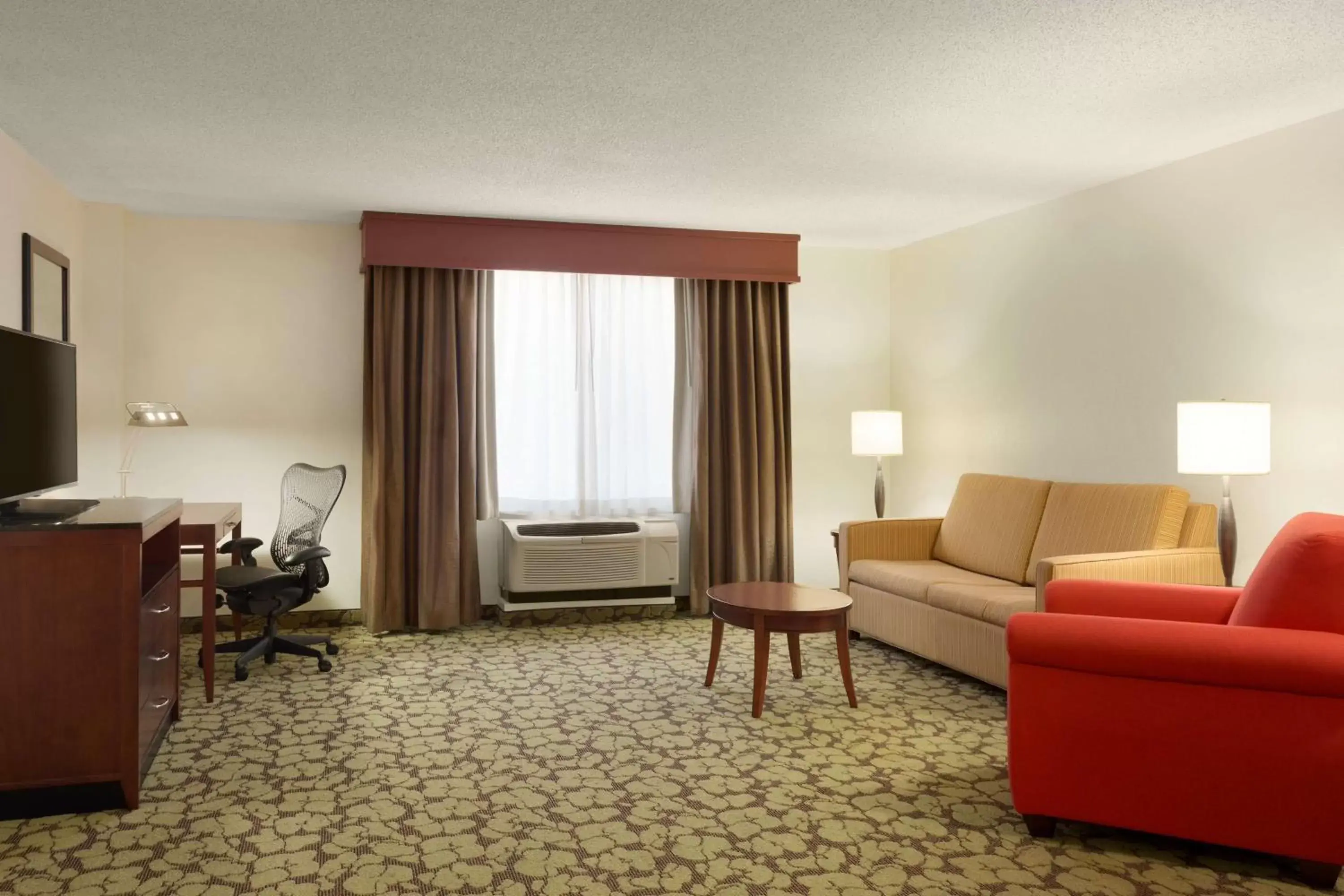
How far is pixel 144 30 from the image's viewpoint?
306 cm

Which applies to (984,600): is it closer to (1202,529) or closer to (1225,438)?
(1202,529)

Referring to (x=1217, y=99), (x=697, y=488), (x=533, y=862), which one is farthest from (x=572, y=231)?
(x=533, y=862)

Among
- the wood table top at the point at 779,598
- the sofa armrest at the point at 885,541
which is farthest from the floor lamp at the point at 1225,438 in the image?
the sofa armrest at the point at 885,541

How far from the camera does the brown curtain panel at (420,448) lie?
18.7 ft

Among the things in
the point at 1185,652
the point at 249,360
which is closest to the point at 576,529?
the point at 249,360

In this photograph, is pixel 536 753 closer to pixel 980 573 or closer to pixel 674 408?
pixel 980 573

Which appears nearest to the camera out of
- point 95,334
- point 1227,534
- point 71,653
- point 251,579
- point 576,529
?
point 71,653

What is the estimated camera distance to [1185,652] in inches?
102

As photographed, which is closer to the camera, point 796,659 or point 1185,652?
point 1185,652

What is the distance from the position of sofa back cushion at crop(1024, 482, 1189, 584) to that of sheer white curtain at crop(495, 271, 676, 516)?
98.2 inches

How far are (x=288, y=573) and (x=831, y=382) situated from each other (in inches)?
147

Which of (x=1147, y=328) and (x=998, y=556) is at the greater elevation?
(x=1147, y=328)

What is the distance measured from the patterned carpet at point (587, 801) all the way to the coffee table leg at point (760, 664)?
5 cm

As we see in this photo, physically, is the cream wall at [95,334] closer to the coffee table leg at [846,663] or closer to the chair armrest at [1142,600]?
the coffee table leg at [846,663]
